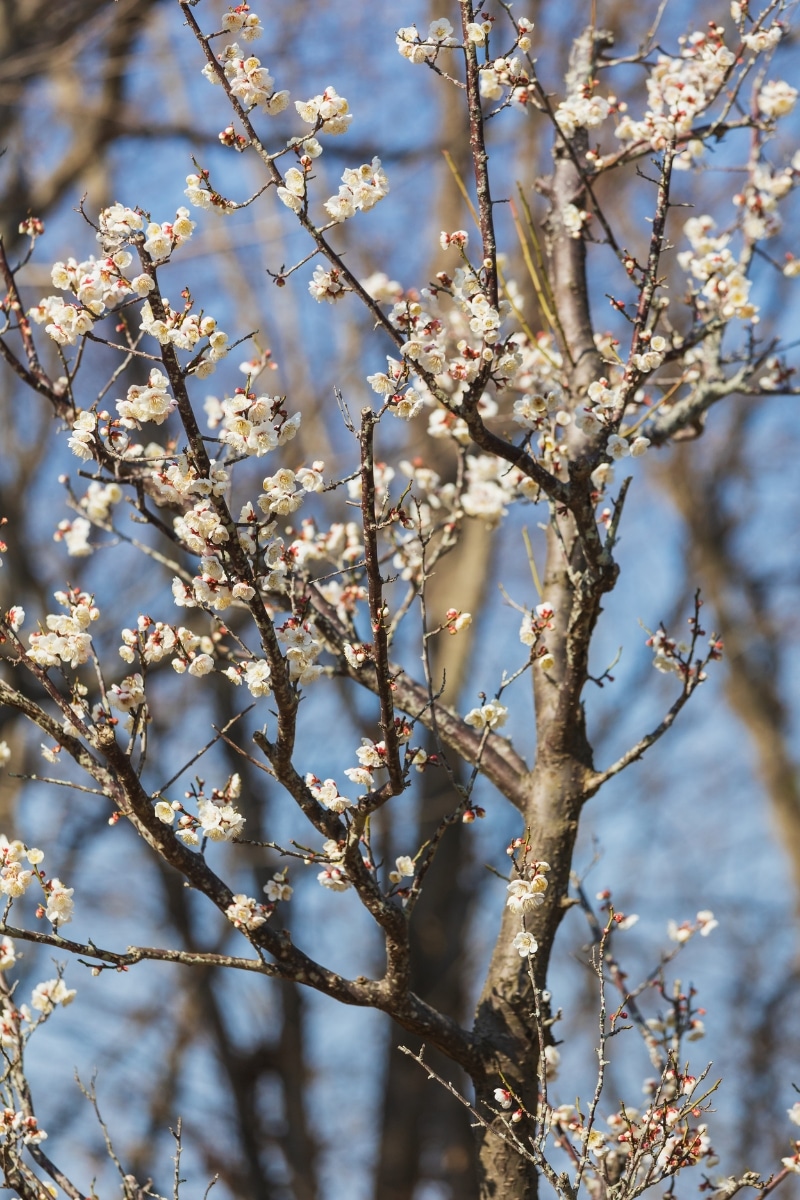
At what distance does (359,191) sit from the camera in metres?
2.02

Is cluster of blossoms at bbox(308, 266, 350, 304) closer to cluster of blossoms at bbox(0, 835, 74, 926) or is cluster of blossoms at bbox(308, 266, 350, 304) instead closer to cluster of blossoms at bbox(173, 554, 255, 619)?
cluster of blossoms at bbox(173, 554, 255, 619)

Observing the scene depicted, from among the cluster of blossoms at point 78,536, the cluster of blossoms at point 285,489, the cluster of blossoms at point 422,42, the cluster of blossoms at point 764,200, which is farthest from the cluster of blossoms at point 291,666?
the cluster of blossoms at point 764,200

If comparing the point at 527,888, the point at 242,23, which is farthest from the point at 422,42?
the point at 527,888

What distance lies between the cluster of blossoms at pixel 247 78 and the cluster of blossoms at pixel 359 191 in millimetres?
181

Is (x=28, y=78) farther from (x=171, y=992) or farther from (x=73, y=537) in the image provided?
(x=171, y=992)

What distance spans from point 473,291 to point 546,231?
1465mm

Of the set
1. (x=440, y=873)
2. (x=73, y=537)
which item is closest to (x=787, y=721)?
(x=440, y=873)

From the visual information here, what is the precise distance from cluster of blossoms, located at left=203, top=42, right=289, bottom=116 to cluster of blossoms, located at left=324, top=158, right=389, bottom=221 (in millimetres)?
181

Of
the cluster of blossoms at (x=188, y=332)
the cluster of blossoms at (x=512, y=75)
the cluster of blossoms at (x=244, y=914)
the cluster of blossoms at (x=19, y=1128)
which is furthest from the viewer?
the cluster of blossoms at (x=512, y=75)

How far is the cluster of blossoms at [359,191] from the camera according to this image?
2.02m

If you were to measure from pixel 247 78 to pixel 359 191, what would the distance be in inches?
11.0

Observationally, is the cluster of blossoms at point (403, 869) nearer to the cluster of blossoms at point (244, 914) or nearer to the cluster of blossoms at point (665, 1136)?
the cluster of blossoms at point (244, 914)

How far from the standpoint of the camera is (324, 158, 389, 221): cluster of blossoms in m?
2.02

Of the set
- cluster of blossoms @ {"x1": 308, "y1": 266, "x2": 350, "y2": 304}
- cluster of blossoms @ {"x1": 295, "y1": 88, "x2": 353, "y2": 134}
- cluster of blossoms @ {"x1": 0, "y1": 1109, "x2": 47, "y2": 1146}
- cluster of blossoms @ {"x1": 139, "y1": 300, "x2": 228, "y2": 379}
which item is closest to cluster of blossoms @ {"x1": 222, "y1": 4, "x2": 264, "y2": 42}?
cluster of blossoms @ {"x1": 295, "y1": 88, "x2": 353, "y2": 134}
